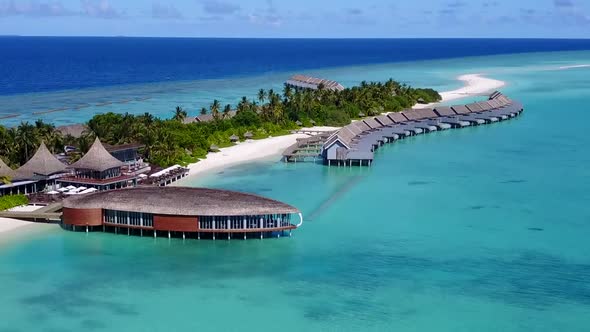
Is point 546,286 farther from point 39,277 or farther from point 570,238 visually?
point 39,277

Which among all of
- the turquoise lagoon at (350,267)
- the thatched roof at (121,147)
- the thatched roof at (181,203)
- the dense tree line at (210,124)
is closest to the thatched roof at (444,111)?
the dense tree line at (210,124)

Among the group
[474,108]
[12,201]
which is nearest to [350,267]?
[12,201]

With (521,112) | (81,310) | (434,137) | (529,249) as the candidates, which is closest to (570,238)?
(529,249)

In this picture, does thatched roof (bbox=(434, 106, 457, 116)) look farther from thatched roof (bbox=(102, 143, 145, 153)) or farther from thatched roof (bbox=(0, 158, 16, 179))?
thatched roof (bbox=(0, 158, 16, 179))

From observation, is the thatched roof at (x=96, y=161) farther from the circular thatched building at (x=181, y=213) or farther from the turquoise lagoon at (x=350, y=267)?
the circular thatched building at (x=181, y=213)

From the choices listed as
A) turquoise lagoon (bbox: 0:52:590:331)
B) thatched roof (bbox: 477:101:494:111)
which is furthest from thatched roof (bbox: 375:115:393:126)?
turquoise lagoon (bbox: 0:52:590:331)

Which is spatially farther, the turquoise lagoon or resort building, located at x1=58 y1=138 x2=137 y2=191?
resort building, located at x1=58 y1=138 x2=137 y2=191

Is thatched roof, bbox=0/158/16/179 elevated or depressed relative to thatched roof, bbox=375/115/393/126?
depressed
